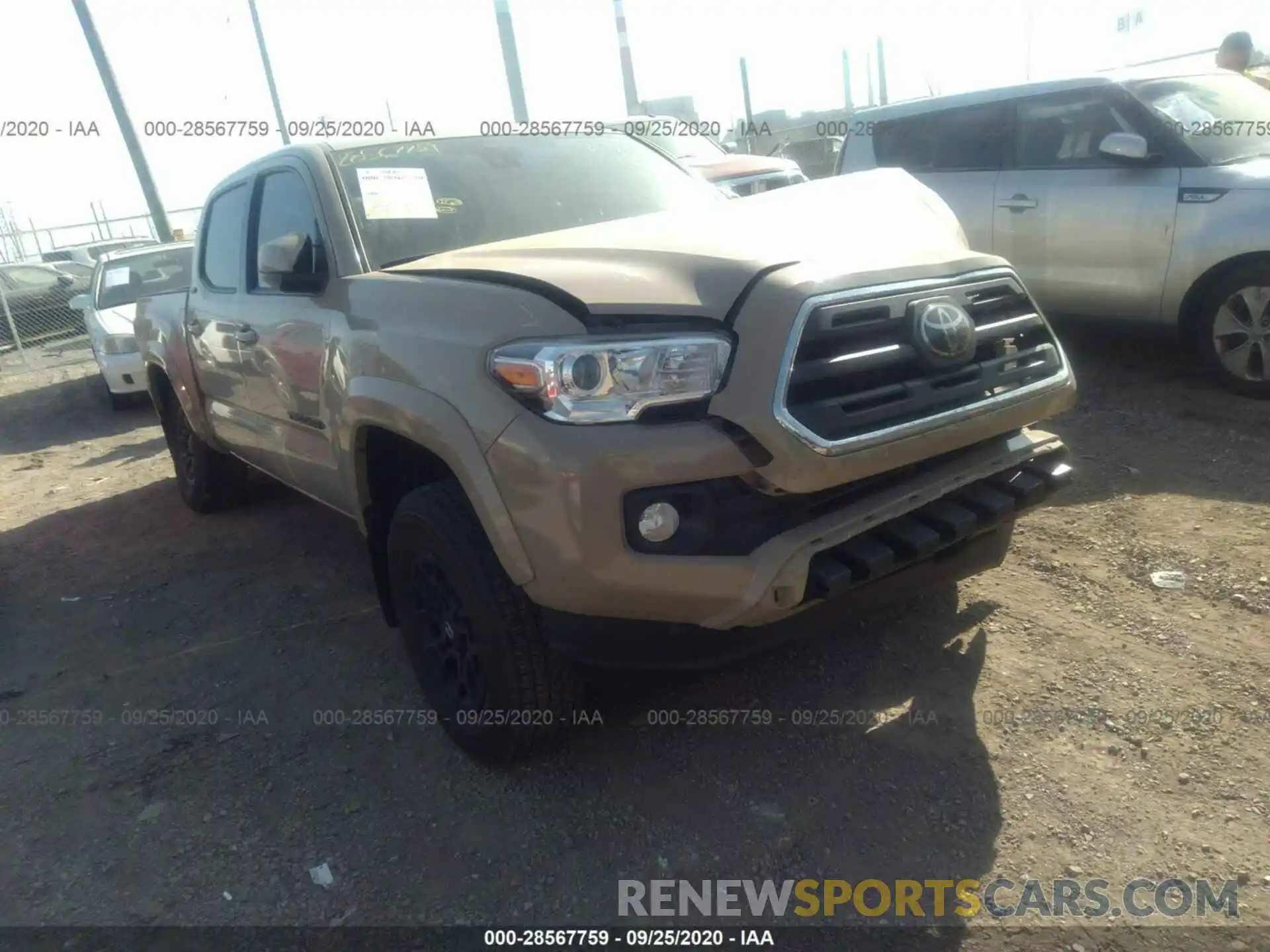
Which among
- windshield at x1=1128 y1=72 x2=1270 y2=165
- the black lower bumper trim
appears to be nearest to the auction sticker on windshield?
the black lower bumper trim

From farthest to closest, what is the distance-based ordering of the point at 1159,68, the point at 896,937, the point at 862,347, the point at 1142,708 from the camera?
1. the point at 1159,68
2. the point at 1142,708
3. the point at 862,347
4. the point at 896,937

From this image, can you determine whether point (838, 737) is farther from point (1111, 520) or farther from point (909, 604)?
point (1111, 520)

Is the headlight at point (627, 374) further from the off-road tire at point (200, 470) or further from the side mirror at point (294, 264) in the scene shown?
the off-road tire at point (200, 470)

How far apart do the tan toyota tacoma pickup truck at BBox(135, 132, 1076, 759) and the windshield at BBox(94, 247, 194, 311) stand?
7472mm

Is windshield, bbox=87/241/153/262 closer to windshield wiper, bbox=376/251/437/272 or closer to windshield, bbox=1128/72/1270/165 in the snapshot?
windshield wiper, bbox=376/251/437/272

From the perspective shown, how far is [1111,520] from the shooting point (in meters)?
3.94

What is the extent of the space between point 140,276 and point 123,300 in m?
0.39

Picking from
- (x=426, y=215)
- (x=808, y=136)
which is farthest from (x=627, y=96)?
(x=426, y=215)

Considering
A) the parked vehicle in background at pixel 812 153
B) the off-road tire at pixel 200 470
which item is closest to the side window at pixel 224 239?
the off-road tire at pixel 200 470

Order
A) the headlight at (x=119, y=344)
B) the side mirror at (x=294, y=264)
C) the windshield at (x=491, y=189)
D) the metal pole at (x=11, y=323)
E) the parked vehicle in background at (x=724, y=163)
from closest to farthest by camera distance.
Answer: the side mirror at (x=294, y=264)
the windshield at (x=491, y=189)
the headlight at (x=119, y=344)
the parked vehicle in background at (x=724, y=163)
the metal pole at (x=11, y=323)

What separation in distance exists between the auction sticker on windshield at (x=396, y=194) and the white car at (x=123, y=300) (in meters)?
6.60

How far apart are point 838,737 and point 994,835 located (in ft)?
1.83

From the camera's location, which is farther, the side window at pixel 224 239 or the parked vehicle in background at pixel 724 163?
the parked vehicle in background at pixel 724 163

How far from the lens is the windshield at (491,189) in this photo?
328cm
